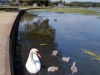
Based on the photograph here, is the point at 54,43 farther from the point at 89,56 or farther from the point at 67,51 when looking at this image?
the point at 89,56

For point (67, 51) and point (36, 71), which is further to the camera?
point (67, 51)

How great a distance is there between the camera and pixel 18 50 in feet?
39.5

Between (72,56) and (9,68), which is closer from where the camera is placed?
(9,68)

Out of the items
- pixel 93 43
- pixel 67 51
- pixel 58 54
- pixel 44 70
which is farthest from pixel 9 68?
pixel 93 43

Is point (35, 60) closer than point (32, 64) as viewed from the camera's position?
No

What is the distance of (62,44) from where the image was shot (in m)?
13.7

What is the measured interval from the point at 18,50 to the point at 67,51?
282cm

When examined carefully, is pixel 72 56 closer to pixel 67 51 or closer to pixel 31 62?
pixel 67 51

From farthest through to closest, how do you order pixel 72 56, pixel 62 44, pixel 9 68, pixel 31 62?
pixel 62 44 → pixel 72 56 → pixel 31 62 → pixel 9 68

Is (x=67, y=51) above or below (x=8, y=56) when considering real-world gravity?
below

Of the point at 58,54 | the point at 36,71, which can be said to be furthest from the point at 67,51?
the point at 36,71

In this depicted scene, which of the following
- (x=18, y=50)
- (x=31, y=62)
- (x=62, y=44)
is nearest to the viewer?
(x=31, y=62)

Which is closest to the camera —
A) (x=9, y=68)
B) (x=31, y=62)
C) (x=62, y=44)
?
(x=9, y=68)

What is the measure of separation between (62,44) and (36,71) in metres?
5.40
